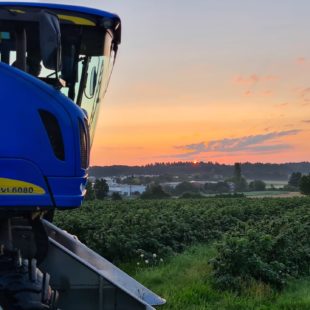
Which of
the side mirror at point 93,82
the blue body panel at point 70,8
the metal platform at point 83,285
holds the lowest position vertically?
the metal platform at point 83,285

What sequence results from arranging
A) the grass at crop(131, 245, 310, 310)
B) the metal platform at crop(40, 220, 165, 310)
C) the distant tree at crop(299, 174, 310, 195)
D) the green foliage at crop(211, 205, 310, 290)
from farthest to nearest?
1. the distant tree at crop(299, 174, 310, 195)
2. the green foliage at crop(211, 205, 310, 290)
3. the grass at crop(131, 245, 310, 310)
4. the metal platform at crop(40, 220, 165, 310)

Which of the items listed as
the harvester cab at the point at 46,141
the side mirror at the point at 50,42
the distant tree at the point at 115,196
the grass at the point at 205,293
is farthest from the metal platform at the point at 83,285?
the distant tree at the point at 115,196

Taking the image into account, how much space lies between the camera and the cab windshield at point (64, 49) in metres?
4.10

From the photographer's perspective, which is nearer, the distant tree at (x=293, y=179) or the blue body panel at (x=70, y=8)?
the blue body panel at (x=70, y=8)

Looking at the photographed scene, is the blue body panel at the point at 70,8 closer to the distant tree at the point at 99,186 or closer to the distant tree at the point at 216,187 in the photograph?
the distant tree at the point at 99,186

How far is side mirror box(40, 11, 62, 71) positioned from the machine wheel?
1.50 m

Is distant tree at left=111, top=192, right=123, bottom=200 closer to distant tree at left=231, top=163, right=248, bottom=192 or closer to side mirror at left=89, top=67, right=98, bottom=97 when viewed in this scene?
distant tree at left=231, top=163, right=248, bottom=192

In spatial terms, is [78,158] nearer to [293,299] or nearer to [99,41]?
[99,41]

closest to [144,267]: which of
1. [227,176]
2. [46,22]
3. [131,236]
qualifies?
[131,236]

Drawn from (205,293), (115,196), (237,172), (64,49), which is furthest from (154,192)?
(64,49)

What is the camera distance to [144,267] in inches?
411

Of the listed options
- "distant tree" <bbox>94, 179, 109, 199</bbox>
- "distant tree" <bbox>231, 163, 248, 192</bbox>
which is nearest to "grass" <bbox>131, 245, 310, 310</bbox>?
"distant tree" <bbox>94, 179, 109, 199</bbox>

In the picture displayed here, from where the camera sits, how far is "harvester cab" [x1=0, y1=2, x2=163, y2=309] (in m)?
3.87

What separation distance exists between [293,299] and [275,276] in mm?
745
